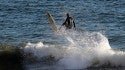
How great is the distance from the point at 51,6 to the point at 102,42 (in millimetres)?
18162

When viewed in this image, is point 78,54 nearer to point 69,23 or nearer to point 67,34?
point 69,23

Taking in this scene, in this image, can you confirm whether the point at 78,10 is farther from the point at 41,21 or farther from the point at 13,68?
the point at 13,68

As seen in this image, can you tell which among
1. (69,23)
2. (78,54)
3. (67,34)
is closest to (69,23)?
(69,23)

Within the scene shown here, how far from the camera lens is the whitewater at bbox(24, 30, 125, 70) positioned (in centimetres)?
3753

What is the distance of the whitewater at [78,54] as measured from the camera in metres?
37.5

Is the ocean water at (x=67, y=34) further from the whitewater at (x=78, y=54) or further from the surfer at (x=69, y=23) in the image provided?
the surfer at (x=69, y=23)

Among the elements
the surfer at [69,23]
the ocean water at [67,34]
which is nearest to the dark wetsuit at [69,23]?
the surfer at [69,23]

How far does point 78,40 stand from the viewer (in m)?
42.7

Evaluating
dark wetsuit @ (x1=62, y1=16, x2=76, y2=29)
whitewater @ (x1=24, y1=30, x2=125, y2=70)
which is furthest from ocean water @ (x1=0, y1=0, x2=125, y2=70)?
dark wetsuit @ (x1=62, y1=16, x2=76, y2=29)

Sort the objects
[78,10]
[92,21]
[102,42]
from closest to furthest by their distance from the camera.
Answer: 1. [102,42]
2. [92,21]
3. [78,10]

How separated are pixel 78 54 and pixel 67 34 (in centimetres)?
449

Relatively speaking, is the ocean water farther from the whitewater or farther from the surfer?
the surfer

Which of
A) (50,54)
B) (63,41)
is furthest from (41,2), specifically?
(50,54)

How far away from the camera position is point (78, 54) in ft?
125
